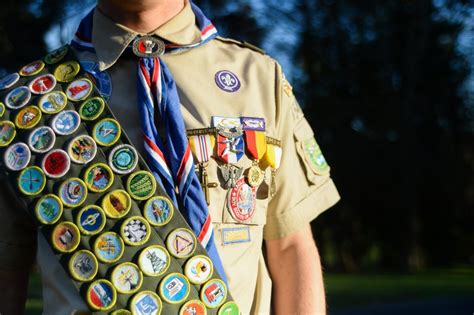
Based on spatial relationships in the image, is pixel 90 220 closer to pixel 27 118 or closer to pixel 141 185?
pixel 141 185

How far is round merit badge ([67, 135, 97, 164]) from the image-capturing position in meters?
2.09

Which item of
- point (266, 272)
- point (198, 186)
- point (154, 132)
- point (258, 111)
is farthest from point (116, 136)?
point (266, 272)

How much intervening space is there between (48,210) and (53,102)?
0.27 metres

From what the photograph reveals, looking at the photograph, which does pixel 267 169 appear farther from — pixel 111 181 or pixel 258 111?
pixel 111 181

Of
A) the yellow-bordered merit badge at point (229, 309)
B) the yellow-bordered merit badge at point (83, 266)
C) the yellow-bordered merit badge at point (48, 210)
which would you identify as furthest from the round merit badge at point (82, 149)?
the yellow-bordered merit badge at point (229, 309)

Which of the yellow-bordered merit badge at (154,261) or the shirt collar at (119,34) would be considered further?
the shirt collar at (119,34)

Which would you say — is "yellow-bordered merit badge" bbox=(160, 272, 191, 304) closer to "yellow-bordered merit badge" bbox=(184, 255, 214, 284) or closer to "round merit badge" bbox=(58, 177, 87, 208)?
"yellow-bordered merit badge" bbox=(184, 255, 214, 284)

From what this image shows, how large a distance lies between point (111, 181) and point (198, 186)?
0.63 feet

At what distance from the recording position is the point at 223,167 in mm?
2238

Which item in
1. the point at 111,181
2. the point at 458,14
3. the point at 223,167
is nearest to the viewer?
the point at 111,181

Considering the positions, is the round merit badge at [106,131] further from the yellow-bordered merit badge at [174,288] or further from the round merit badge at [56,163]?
the yellow-bordered merit badge at [174,288]

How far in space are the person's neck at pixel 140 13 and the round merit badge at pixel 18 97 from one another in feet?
0.88

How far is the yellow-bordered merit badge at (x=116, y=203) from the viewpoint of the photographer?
A: 6.77 ft

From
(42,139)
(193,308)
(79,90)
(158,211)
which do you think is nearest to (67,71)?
(79,90)
